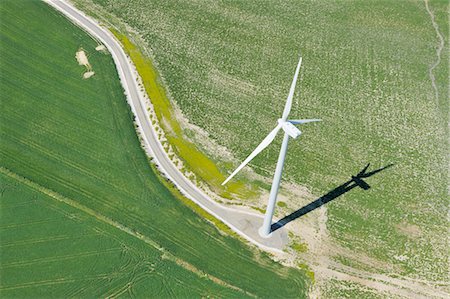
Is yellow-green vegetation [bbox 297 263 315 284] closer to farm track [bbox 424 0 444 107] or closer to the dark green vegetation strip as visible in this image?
the dark green vegetation strip

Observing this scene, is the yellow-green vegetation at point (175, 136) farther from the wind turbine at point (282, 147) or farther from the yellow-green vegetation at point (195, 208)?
the wind turbine at point (282, 147)

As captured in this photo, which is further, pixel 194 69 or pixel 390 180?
pixel 194 69

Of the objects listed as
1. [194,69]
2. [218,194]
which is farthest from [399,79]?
[218,194]

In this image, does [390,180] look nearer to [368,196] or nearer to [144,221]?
[368,196]

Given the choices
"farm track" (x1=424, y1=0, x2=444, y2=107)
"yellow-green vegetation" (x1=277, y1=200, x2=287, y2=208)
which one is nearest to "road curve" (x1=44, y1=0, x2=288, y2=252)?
"yellow-green vegetation" (x1=277, y1=200, x2=287, y2=208)

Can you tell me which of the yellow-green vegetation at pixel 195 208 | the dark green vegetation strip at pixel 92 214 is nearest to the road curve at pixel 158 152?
the yellow-green vegetation at pixel 195 208
